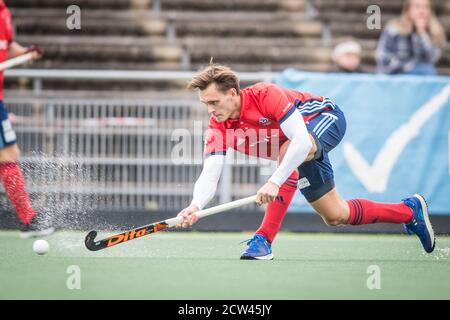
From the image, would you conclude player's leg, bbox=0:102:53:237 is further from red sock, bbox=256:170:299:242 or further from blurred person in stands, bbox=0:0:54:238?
red sock, bbox=256:170:299:242

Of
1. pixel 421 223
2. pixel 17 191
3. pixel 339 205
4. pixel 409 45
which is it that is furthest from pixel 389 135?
pixel 17 191

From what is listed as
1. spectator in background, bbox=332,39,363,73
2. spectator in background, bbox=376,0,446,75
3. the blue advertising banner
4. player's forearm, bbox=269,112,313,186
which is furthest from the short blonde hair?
spectator in background, bbox=376,0,446,75

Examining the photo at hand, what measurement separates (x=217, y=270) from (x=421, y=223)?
133 cm

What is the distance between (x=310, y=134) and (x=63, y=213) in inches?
115

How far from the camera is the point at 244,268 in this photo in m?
4.68

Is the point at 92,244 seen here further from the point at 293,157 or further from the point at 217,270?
the point at 293,157

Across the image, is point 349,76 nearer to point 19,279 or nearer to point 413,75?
point 413,75

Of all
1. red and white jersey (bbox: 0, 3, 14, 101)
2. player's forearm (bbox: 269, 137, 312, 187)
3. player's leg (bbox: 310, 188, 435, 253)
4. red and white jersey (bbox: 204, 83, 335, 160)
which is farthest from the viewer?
red and white jersey (bbox: 0, 3, 14, 101)

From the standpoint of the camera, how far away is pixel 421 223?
5266 mm

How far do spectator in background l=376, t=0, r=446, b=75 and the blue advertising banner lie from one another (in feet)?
1.88

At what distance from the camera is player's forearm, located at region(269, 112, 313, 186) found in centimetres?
468

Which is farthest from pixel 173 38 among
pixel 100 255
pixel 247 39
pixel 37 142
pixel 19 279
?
pixel 19 279

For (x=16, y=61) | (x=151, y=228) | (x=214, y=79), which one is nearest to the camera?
(x=214, y=79)

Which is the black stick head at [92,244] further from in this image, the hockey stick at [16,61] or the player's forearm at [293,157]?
the hockey stick at [16,61]
